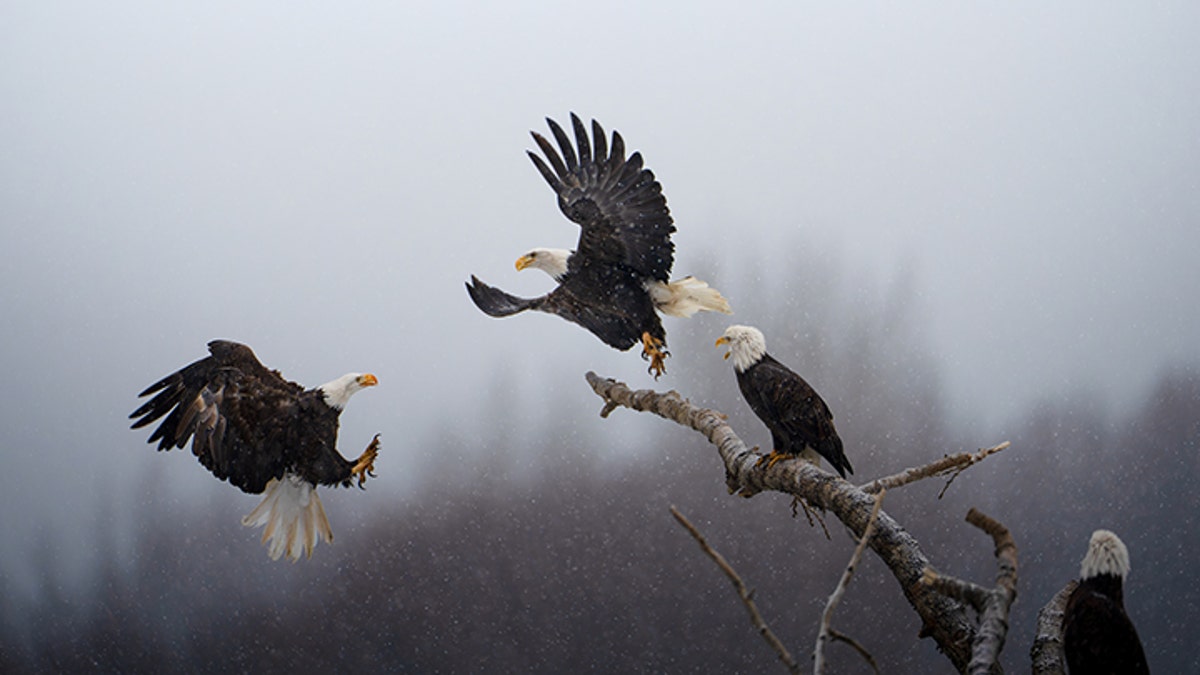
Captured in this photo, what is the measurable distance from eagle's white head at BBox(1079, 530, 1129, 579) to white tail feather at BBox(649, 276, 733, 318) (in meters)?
1.44

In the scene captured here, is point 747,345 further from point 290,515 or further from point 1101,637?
point 290,515

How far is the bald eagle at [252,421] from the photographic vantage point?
2703 millimetres

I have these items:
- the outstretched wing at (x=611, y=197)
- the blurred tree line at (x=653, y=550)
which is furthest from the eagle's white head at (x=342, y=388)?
the blurred tree line at (x=653, y=550)

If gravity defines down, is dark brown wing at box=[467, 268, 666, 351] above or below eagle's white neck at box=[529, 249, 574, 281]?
below

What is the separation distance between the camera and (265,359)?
13.5 feet

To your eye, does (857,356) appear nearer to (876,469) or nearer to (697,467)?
(876,469)

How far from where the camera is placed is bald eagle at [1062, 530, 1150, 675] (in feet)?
5.34

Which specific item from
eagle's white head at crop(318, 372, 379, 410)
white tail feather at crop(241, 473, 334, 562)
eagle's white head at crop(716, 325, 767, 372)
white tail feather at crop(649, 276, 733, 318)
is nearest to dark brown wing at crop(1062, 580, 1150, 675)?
eagle's white head at crop(716, 325, 767, 372)

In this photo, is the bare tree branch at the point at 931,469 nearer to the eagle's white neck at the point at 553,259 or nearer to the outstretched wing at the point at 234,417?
the eagle's white neck at the point at 553,259

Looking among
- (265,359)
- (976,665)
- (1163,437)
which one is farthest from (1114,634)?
(265,359)

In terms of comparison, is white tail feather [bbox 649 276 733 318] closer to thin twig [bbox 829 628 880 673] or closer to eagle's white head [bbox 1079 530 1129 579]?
eagle's white head [bbox 1079 530 1129 579]

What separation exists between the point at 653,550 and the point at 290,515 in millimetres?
1775

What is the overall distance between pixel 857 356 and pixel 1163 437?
1.50 m

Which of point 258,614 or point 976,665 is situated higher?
point 976,665
